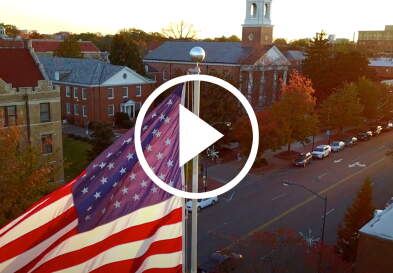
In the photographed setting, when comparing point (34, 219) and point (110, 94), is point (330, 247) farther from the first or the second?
point (110, 94)

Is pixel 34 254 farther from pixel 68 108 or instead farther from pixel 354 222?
pixel 68 108

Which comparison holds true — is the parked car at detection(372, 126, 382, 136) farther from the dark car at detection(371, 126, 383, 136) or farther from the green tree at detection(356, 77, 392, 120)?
the green tree at detection(356, 77, 392, 120)

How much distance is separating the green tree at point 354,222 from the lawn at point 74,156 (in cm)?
1996

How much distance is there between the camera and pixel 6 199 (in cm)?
1900

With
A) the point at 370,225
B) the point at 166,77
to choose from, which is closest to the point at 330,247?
the point at 370,225

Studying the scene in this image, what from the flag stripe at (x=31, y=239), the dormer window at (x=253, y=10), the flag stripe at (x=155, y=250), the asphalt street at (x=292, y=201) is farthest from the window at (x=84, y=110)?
the flag stripe at (x=155, y=250)

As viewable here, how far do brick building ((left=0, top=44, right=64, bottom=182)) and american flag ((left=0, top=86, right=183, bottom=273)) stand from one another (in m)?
22.9

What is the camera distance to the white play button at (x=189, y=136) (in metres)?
8.30

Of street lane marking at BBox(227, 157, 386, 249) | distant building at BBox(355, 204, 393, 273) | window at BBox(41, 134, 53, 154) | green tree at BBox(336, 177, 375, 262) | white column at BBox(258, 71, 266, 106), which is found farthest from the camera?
white column at BBox(258, 71, 266, 106)

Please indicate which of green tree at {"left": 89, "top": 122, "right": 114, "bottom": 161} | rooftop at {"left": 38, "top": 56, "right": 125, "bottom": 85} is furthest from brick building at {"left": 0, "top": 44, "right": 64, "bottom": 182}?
rooftop at {"left": 38, "top": 56, "right": 125, "bottom": 85}

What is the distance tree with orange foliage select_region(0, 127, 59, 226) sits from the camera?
1939 cm

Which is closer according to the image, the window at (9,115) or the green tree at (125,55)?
the window at (9,115)

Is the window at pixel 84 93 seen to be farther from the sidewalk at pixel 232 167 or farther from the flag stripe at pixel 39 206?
the flag stripe at pixel 39 206

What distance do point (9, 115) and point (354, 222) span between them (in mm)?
23864
